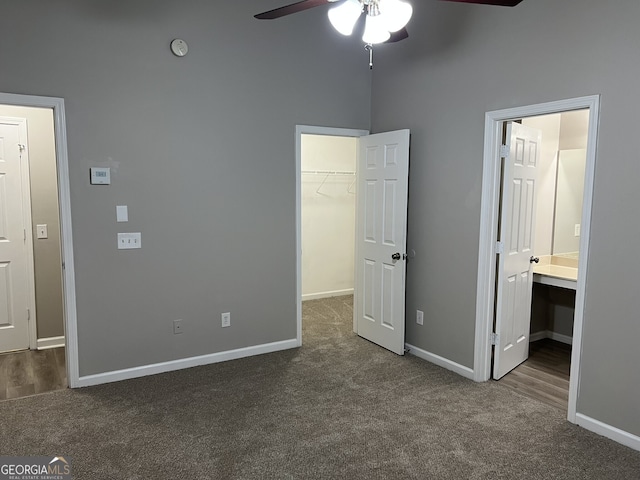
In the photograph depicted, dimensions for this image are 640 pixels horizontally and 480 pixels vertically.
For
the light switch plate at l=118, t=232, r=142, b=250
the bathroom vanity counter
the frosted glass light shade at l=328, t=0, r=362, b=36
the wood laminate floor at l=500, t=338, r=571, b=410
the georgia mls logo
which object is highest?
the frosted glass light shade at l=328, t=0, r=362, b=36

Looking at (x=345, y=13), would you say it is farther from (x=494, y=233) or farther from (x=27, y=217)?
(x=27, y=217)

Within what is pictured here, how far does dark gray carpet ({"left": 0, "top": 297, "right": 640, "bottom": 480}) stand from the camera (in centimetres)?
244

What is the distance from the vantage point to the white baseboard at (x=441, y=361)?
12.0ft

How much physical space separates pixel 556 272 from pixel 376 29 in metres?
2.93

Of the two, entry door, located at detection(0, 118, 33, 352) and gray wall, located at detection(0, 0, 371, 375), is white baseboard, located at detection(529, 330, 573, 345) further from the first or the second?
entry door, located at detection(0, 118, 33, 352)

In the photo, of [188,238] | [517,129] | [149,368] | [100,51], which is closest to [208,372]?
[149,368]

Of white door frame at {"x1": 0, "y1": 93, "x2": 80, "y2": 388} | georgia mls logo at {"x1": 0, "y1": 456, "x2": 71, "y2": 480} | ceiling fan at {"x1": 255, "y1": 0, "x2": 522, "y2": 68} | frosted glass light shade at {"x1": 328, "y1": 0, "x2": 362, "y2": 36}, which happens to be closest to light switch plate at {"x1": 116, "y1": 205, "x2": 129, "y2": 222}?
white door frame at {"x1": 0, "y1": 93, "x2": 80, "y2": 388}

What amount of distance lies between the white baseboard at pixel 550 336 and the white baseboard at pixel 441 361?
1.21 metres

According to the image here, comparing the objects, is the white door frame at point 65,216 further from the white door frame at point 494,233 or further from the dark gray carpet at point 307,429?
the white door frame at point 494,233

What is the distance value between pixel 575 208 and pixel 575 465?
2696 millimetres

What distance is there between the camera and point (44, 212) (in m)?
4.12

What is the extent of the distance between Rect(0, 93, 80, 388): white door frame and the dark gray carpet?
31 cm

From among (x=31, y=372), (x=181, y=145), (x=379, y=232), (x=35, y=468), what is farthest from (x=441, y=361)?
(x=31, y=372)

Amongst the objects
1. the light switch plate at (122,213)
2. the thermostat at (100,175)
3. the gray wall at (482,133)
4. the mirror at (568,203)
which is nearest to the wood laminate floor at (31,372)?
the light switch plate at (122,213)
